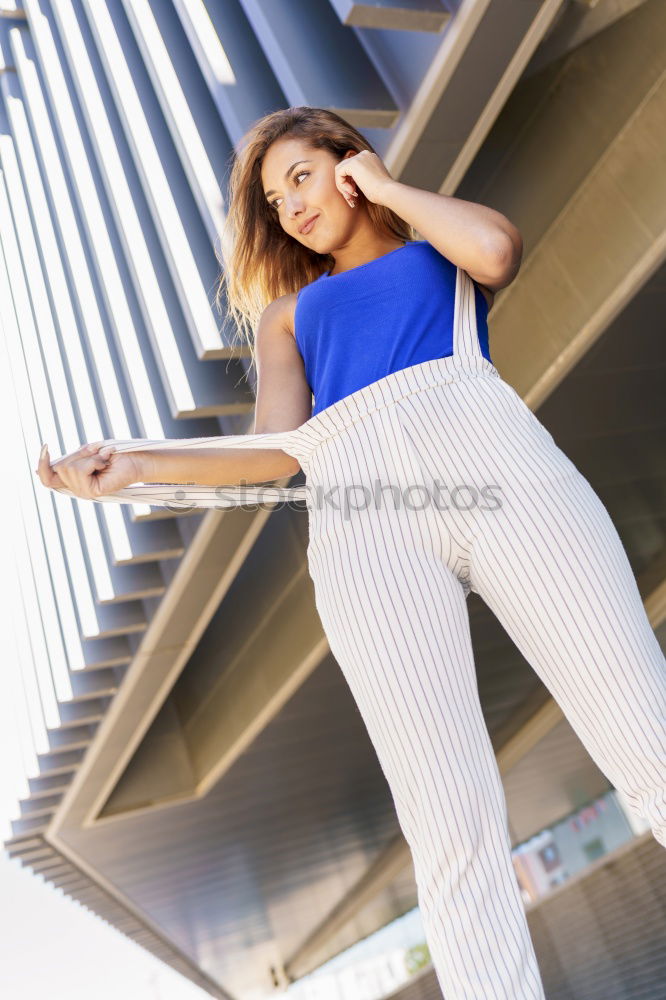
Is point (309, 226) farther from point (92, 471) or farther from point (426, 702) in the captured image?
point (426, 702)

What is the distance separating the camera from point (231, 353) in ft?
12.4

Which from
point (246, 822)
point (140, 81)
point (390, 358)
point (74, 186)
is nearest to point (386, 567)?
point (390, 358)

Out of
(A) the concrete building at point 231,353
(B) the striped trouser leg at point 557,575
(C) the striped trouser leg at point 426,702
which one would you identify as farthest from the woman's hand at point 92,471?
(A) the concrete building at point 231,353

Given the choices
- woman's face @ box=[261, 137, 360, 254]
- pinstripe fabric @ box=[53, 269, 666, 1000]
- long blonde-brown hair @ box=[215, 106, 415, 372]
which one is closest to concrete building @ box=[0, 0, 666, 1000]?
long blonde-brown hair @ box=[215, 106, 415, 372]

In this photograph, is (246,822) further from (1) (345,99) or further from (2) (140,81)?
(1) (345,99)

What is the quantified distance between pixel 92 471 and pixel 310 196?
2.31 feet

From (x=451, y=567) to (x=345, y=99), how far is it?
7.22 ft

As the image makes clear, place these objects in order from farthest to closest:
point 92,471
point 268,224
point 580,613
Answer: point 268,224 < point 92,471 < point 580,613

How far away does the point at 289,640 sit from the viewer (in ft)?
23.1

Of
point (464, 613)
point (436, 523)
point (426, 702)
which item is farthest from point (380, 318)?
point (426, 702)

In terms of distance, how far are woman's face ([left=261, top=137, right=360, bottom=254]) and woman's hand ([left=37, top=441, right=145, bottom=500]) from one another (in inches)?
23.4

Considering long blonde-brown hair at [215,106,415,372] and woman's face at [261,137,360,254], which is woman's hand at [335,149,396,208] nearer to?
woman's face at [261,137,360,254]

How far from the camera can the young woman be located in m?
1.34

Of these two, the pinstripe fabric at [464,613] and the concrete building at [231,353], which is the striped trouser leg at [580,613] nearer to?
the pinstripe fabric at [464,613]
